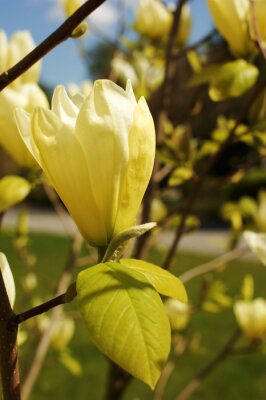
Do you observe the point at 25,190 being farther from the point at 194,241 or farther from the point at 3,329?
the point at 194,241

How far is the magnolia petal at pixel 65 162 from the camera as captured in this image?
1.27 ft

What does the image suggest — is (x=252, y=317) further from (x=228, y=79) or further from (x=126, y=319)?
(x=126, y=319)

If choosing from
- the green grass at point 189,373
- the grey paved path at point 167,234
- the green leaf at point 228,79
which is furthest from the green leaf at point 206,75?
the grey paved path at point 167,234

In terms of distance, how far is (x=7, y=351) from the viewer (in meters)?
0.37

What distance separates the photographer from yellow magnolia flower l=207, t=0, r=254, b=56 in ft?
2.34

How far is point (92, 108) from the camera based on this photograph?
385mm

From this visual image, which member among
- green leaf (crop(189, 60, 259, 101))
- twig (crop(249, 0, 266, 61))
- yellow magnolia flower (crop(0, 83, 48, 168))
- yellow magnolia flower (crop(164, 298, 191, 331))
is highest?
yellow magnolia flower (crop(0, 83, 48, 168))

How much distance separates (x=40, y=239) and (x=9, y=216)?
101 inches

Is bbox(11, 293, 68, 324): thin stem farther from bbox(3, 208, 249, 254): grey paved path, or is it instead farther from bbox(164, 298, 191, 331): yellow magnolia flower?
bbox(3, 208, 249, 254): grey paved path

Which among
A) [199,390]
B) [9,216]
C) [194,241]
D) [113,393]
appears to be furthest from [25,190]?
[9,216]

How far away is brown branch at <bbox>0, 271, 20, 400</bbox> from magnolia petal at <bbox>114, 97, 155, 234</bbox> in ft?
0.30

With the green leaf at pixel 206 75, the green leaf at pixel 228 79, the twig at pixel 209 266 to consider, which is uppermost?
the green leaf at pixel 206 75

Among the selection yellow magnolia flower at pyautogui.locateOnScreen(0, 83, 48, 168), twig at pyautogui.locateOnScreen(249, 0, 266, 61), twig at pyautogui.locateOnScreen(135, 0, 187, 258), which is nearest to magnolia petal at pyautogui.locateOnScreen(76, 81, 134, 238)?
yellow magnolia flower at pyautogui.locateOnScreen(0, 83, 48, 168)

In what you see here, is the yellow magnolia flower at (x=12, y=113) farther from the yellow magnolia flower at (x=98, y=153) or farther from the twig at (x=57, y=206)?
the twig at (x=57, y=206)
